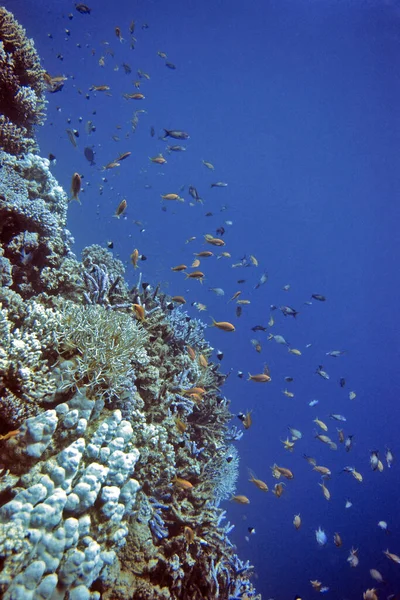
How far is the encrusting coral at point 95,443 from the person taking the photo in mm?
2957

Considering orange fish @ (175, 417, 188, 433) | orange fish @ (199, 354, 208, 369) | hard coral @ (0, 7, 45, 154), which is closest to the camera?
orange fish @ (175, 417, 188, 433)

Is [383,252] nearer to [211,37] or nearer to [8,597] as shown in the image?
[211,37]

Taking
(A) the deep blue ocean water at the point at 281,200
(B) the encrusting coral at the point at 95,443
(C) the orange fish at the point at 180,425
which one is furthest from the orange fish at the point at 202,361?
(A) the deep blue ocean water at the point at 281,200

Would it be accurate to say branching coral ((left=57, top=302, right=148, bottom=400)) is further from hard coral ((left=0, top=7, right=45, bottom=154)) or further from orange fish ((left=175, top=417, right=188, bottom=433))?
hard coral ((left=0, top=7, right=45, bottom=154))

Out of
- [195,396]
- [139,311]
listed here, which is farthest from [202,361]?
[139,311]

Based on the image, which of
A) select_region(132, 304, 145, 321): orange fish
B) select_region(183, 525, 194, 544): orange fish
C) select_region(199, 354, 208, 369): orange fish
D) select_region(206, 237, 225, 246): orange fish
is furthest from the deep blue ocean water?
select_region(183, 525, 194, 544): orange fish

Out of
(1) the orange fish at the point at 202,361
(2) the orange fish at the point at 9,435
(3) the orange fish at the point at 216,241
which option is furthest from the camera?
(3) the orange fish at the point at 216,241

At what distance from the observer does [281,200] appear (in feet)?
349

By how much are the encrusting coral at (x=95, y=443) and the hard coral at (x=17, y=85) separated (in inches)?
56.4

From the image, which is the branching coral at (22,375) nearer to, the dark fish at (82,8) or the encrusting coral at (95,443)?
the encrusting coral at (95,443)

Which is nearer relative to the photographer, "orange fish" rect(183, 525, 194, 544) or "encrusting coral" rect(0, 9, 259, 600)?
"encrusting coral" rect(0, 9, 259, 600)

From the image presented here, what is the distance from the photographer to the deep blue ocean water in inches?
1599

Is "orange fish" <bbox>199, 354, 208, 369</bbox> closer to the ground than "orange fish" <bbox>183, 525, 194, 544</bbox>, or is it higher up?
higher up

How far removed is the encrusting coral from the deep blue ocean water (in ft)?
31.7
